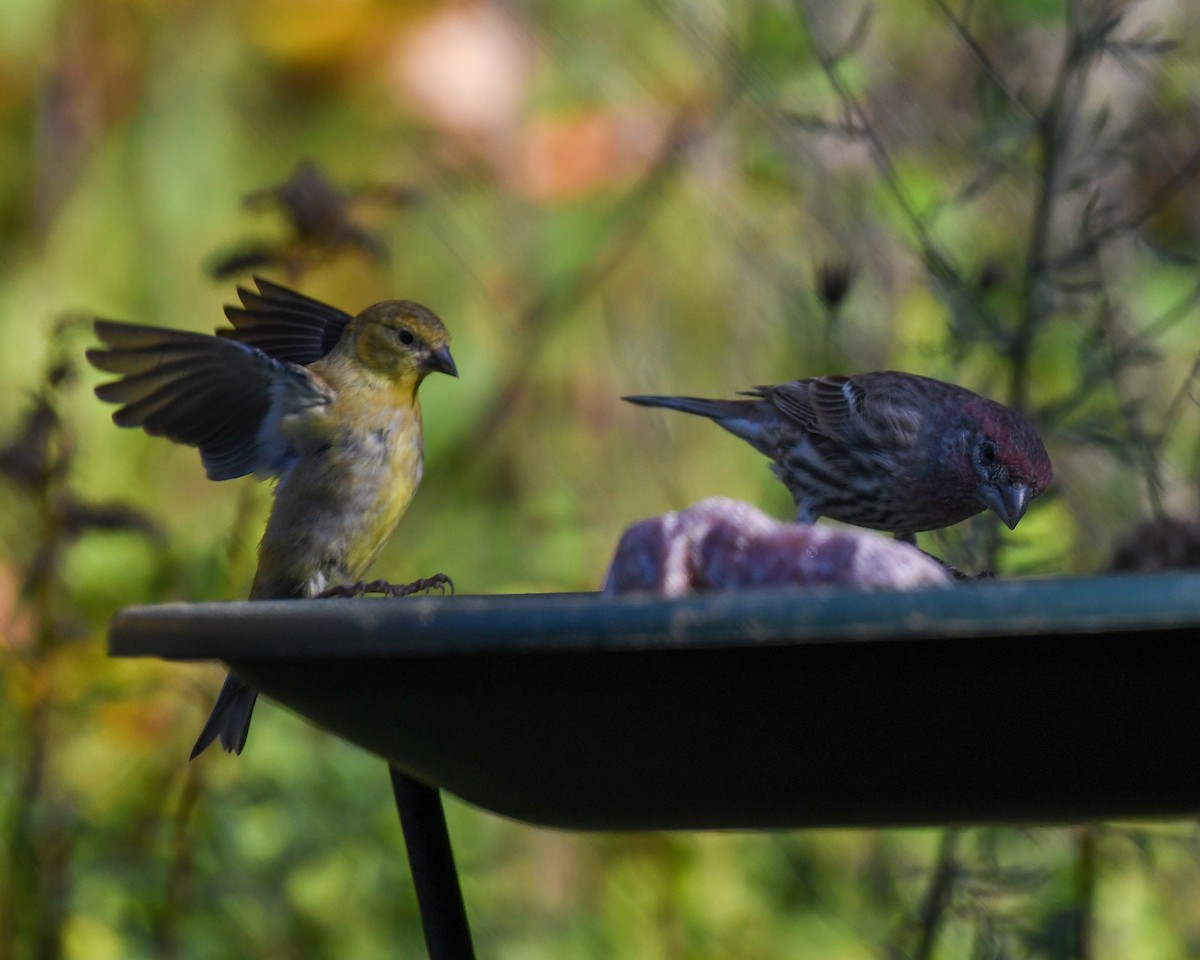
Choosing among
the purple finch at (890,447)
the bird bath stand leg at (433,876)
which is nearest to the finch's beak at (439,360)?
the purple finch at (890,447)

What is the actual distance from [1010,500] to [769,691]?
166 cm

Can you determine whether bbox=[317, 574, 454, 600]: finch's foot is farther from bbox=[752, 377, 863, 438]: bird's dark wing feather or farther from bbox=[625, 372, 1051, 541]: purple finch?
bbox=[752, 377, 863, 438]: bird's dark wing feather

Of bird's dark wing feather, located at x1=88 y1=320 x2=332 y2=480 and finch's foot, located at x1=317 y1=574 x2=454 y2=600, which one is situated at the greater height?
bird's dark wing feather, located at x1=88 y1=320 x2=332 y2=480

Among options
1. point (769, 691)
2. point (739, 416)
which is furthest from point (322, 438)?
point (769, 691)

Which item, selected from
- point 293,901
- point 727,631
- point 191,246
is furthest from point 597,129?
A: point 727,631

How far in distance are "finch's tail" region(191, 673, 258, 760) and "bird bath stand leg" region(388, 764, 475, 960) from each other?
1087 mm

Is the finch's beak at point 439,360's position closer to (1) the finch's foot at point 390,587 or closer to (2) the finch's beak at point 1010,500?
(1) the finch's foot at point 390,587

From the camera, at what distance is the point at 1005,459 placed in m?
2.87

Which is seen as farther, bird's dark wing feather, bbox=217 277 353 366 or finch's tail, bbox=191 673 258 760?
bird's dark wing feather, bbox=217 277 353 366

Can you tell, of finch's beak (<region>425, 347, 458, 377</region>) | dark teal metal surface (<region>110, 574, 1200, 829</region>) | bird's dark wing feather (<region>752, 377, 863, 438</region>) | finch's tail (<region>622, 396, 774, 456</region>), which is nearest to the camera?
dark teal metal surface (<region>110, 574, 1200, 829</region>)

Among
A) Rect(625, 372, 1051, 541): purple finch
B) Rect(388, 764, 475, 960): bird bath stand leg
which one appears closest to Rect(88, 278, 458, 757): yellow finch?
Rect(625, 372, 1051, 541): purple finch

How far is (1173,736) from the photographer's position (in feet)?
4.73

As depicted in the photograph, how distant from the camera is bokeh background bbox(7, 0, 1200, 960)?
3.25 metres

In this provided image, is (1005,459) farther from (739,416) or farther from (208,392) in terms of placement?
(208,392)
